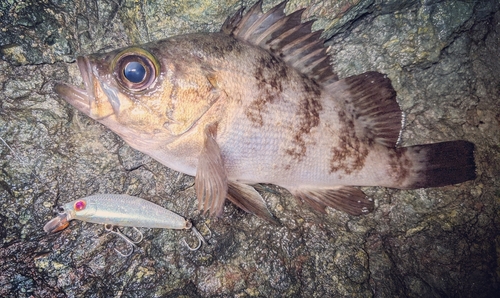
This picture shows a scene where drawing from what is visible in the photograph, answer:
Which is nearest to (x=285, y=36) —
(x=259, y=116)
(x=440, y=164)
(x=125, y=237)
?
(x=259, y=116)

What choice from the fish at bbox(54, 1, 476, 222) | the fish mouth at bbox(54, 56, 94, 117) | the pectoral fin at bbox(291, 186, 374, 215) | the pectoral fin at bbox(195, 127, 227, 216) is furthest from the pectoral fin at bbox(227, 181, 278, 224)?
the fish mouth at bbox(54, 56, 94, 117)

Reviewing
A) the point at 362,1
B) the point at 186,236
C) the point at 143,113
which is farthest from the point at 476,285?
the point at 143,113

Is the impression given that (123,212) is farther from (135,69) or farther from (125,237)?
(135,69)

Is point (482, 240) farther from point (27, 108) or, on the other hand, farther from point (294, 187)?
point (27, 108)

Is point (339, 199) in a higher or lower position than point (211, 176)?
lower

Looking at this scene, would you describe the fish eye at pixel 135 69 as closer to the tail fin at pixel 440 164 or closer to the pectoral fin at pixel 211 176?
the pectoral fin at pixel 211 176

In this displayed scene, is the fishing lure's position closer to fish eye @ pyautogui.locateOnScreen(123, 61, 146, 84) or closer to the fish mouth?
the fish mouth
